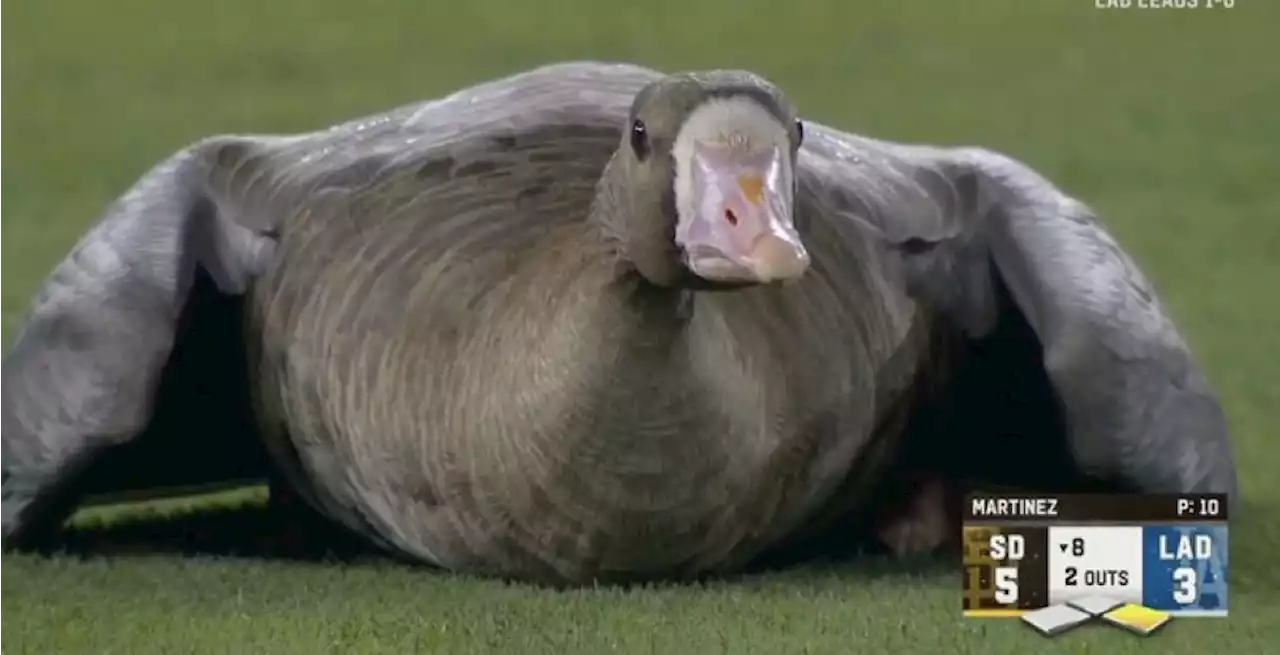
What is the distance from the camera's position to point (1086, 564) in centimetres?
314

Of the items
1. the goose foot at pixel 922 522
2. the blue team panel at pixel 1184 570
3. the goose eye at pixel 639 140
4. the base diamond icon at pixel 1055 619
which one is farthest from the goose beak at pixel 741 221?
the goose foot at pixel 922 522

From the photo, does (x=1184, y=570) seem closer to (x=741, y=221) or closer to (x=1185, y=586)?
(x=1185, y=586)

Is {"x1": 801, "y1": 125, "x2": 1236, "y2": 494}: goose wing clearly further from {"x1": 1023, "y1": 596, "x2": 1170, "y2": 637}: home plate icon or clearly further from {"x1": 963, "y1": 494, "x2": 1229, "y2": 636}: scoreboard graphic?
{"x1": 1023, "y1": 596, "x2": 1170, "y2": 637}: home plate icon

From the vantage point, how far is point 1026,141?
7285 mm

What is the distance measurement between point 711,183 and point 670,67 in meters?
5.33

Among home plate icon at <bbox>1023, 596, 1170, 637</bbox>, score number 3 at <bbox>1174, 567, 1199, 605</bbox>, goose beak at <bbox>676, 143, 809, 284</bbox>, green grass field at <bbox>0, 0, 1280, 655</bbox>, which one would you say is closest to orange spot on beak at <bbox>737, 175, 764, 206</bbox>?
goose beak at <bbox>676, 143, 809, 284</bbox>

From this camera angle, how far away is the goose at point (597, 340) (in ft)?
9.90

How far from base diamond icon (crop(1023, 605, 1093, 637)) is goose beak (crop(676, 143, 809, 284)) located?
548mm

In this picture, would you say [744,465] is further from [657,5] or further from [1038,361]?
[657,5]

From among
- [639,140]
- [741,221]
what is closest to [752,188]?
[741,221]

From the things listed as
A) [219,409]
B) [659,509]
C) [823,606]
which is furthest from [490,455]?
[219,409]

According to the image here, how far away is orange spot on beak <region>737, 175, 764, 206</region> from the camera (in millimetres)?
2734

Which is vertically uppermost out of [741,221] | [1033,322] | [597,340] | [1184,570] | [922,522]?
[741,221]

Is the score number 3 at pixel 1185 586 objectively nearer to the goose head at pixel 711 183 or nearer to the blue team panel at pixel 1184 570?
the blue team panel at pixel 1184 570
